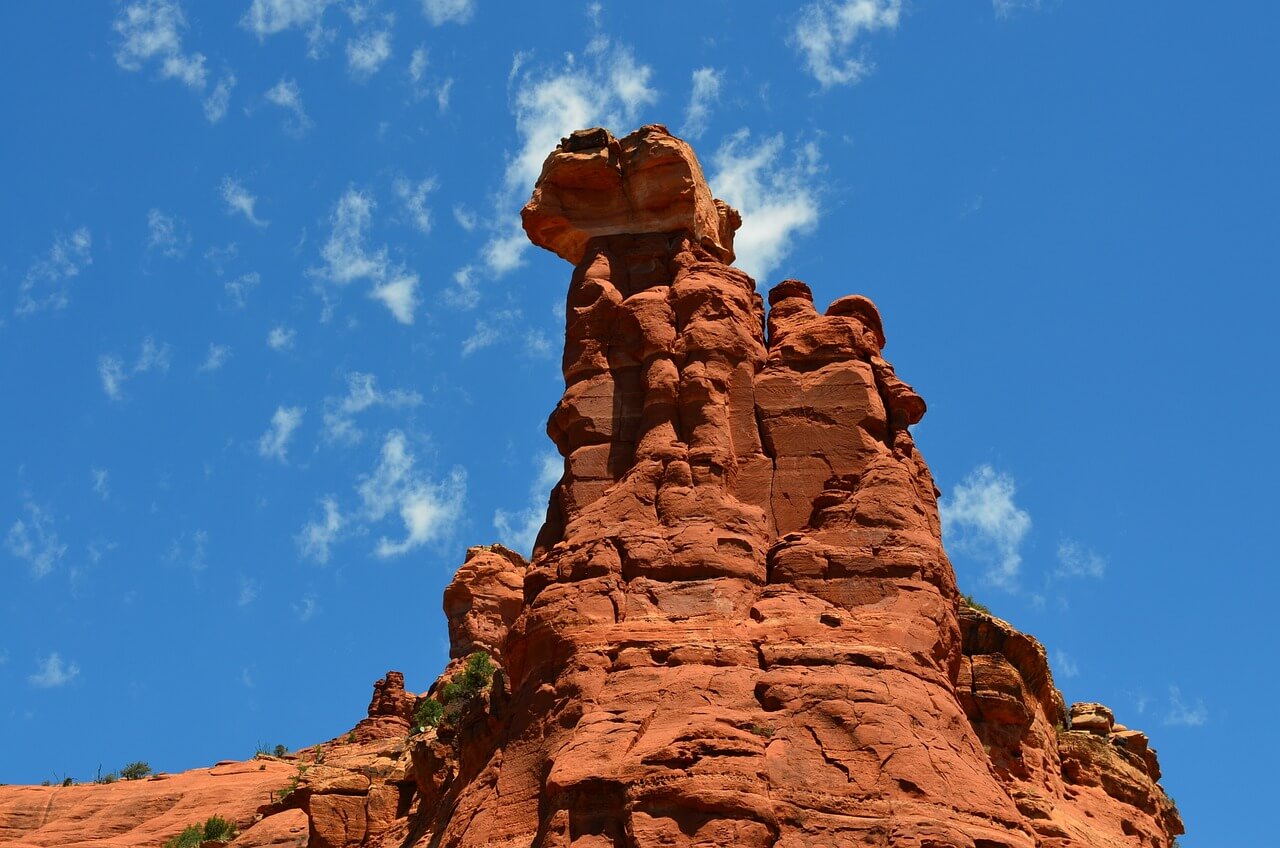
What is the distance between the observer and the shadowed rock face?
2144cm

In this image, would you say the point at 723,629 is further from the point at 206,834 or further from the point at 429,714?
the point at 206,834

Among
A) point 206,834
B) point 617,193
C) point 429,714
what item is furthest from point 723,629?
point 206,834

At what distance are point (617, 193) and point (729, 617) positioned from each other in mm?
10748

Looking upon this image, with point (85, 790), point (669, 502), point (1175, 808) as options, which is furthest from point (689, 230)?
point (85, 790)

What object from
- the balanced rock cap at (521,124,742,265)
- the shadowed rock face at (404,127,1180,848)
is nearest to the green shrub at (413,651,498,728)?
A: the shadowed rock face at (404,127,1180,848)

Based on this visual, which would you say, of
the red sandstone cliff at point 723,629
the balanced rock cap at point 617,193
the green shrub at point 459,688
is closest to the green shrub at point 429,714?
the green shrub at point 459,688

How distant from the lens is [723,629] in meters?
24.5

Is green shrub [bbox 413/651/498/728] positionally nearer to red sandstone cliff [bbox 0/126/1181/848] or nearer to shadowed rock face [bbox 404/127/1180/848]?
red sandstone cliff [bbox 0/126/1181/848]

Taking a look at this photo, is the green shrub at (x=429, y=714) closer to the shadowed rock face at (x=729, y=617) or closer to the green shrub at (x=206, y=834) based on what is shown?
the green shrub at (x=206, y=834)

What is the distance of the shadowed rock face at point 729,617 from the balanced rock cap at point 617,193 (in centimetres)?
6

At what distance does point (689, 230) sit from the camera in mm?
31531

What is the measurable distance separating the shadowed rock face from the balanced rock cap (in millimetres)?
60

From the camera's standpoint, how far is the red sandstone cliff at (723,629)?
21.5 metres

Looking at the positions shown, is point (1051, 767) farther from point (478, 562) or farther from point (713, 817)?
point (478, 562)
